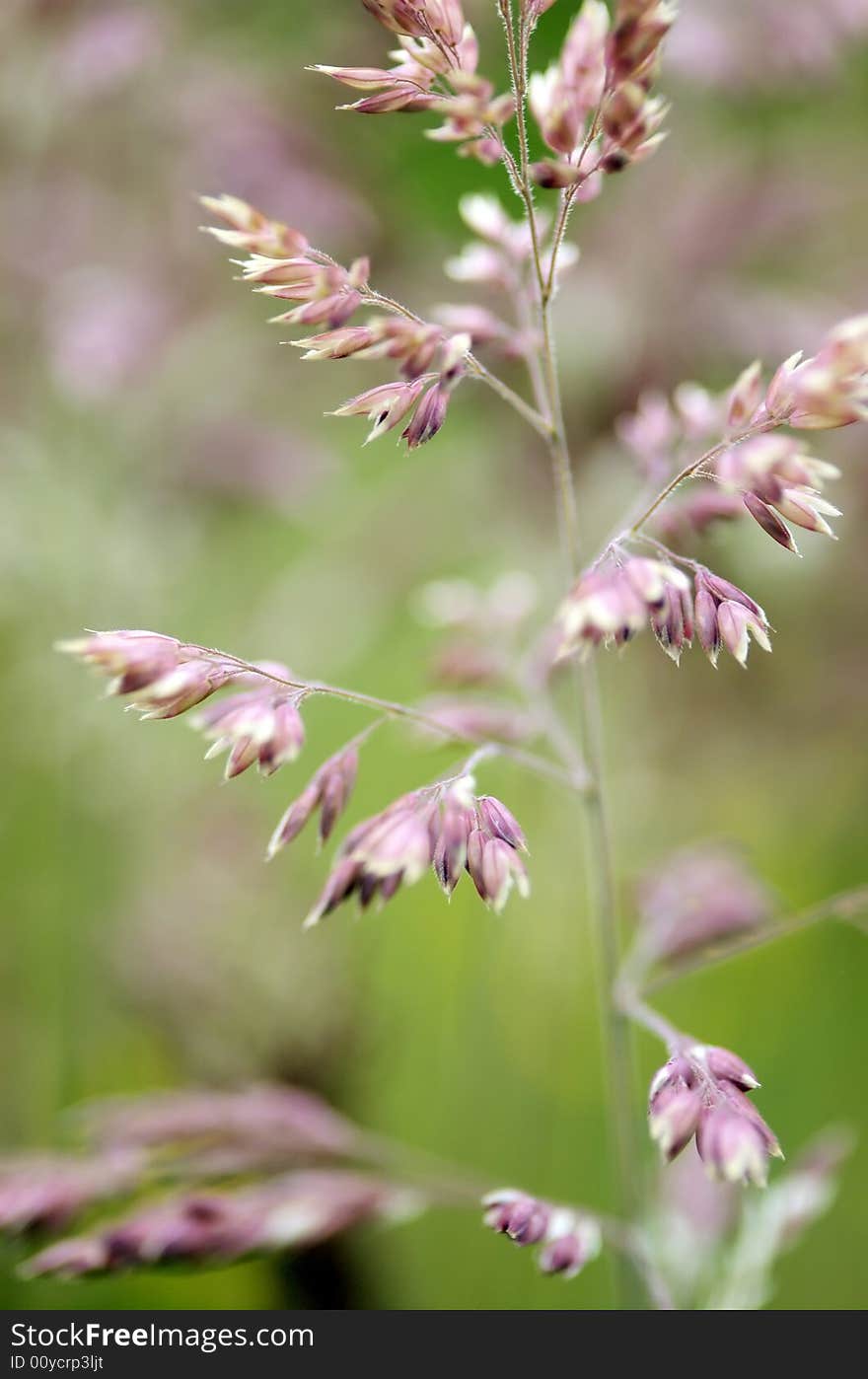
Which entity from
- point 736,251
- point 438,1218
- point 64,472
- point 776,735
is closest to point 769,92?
point 736,251

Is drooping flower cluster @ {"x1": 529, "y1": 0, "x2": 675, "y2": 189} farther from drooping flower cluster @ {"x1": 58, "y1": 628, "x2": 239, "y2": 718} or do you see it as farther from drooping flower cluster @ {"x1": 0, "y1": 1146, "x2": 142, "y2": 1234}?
drooping flower cluster @ {"x1": 0, "y1": 1146, "x2": 142, "y2": 1234}

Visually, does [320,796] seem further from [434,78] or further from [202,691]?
[434,78]

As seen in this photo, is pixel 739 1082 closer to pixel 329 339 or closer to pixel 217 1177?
pixel 329 339

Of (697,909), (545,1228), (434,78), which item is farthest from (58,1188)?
(434,78)

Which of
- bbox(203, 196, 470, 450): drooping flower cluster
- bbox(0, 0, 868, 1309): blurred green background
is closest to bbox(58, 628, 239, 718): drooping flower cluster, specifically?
bbox(203, 196, 470, 450): drooping flower cluster

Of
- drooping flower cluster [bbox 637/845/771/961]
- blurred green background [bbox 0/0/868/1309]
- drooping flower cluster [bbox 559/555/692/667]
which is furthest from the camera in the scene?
blurred green background [bbox 0/0/868/1309]

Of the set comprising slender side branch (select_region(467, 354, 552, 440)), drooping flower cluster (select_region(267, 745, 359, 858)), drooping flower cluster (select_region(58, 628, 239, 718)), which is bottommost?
drooping flower cluster (select_region(267, 745, 359, 858))

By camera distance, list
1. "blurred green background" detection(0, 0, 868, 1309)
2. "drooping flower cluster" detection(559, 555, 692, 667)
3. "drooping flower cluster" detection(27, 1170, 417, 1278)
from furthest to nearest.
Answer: "blurred green background" detection(0, 0, 868, 1309) → "drooping flower cluster" detection(27, 1170, 417, 1278) → "drooping flower cluster" detection(559, 555, 692, 667)
